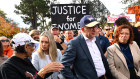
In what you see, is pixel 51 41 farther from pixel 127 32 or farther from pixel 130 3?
pixel 130 3

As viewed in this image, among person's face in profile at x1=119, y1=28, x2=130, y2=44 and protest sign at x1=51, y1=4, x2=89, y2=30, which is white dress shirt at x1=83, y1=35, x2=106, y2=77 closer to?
person's face in profile at x1=119, y1=28, x2=130, y2=44

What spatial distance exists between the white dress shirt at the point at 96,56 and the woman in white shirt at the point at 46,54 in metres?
0.90

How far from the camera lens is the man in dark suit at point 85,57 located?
107 inches

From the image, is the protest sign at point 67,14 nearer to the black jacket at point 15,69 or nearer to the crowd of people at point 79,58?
the crowd of people at point 79,58

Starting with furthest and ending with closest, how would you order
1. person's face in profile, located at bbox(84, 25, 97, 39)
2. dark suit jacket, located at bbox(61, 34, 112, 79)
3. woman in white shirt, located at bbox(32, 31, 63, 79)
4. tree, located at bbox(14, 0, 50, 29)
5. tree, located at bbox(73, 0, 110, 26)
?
tree, located at bbox(73, 0, 110, 26)
tree, located at bbox(14, 0, 50, 29)
woman in white shirt, located at bbox(32, 31, 63, 79)
person's face in profile, located at bbox(84, 25, 97, 39)
dark suit jacket, located at bbox(61, 34, 112, 79)

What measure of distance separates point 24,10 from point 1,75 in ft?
114

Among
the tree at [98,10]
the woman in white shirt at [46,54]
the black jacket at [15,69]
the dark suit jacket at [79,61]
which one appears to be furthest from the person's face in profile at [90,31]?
the tree at [98,10]

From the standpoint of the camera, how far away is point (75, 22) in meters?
4.93

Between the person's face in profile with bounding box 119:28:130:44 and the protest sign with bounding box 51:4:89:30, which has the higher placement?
the protest sign with bounding box 51:4:89:30

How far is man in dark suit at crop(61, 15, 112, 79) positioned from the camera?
272cm

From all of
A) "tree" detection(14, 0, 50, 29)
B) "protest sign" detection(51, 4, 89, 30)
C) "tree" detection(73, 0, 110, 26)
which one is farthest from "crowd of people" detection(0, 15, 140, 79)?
"tree" detection(73, 0, 110, 26)

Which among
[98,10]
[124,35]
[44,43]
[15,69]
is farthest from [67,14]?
[98,10]

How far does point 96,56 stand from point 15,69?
58.1 inches

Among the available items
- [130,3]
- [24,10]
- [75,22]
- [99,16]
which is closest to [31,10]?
[24,10]
